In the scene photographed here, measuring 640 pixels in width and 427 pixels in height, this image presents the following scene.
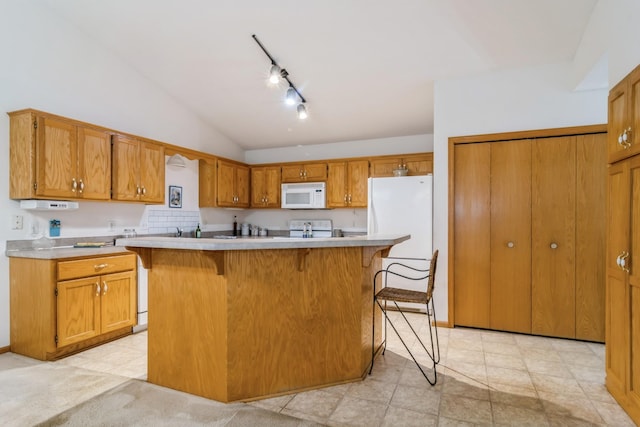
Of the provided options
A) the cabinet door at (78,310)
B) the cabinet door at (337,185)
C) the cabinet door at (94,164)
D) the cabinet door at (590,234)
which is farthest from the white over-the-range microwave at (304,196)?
the cabinet door at (590,234)

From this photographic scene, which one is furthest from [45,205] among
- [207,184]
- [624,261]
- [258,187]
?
[624,261]

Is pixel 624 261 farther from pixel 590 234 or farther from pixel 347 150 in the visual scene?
pixel 347 150

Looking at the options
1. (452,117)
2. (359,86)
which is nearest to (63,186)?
(359,86)

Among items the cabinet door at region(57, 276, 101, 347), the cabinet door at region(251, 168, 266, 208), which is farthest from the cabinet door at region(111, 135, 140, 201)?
the cabinet door at region(251, 168, 266, 208)

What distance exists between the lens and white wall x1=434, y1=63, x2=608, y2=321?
10.6 ft

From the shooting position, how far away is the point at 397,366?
2.66 meters

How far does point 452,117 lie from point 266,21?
211cm

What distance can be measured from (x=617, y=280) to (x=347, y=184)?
10.9 ft

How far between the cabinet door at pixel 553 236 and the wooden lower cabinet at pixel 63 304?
161 inches

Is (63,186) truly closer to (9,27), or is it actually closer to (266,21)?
(9,27)

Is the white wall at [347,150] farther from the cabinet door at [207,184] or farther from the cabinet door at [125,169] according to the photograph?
the cabinet door at [125,169]

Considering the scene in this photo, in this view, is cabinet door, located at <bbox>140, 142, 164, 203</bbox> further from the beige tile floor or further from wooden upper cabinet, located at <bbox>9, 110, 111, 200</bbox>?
the beige tile floor

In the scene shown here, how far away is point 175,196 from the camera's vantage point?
181 inches

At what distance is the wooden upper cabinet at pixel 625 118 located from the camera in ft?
6.29
